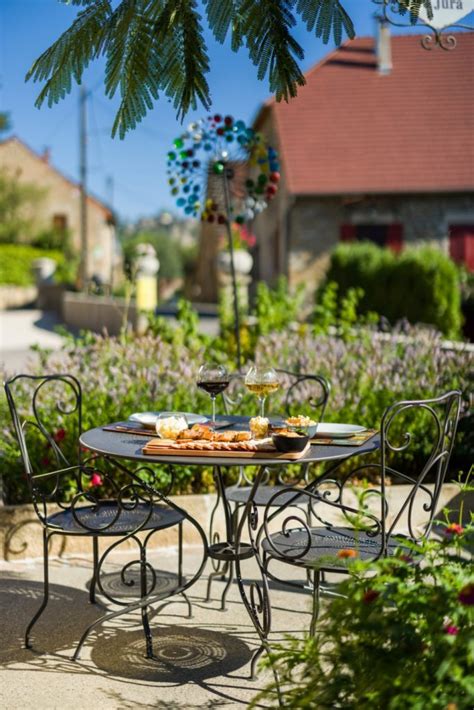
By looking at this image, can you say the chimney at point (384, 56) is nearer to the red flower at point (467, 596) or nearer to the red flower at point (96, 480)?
the red flower at point (96, 480)

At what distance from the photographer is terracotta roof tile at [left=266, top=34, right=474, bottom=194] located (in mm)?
19984

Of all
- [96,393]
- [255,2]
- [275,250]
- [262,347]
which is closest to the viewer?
[255,2]

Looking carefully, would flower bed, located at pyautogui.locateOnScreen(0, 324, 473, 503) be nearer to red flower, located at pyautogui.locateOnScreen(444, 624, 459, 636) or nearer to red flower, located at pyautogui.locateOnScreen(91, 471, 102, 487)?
red flower, located at pyautogui.locateOnScreen(91, 471, 102, 487)

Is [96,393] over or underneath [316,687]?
over

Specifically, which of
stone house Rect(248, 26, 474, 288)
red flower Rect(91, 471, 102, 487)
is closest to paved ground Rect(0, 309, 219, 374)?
stone house Rect(248, 26, 474, 288)

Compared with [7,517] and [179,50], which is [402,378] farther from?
[179,50]

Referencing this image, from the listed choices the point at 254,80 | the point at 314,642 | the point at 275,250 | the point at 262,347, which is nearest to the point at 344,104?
the point at 275,250

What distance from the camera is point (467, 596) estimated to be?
87.7 inches

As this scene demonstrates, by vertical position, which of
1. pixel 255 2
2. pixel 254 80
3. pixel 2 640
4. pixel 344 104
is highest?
pixel 344 104

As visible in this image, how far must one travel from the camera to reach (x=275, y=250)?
23.2 metres

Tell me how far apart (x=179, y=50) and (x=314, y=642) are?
2.12m

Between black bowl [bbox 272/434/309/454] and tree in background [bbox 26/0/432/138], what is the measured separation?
127 centimetres

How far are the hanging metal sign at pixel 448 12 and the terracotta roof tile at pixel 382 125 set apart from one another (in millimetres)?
15614

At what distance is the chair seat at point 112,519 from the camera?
151 inches
